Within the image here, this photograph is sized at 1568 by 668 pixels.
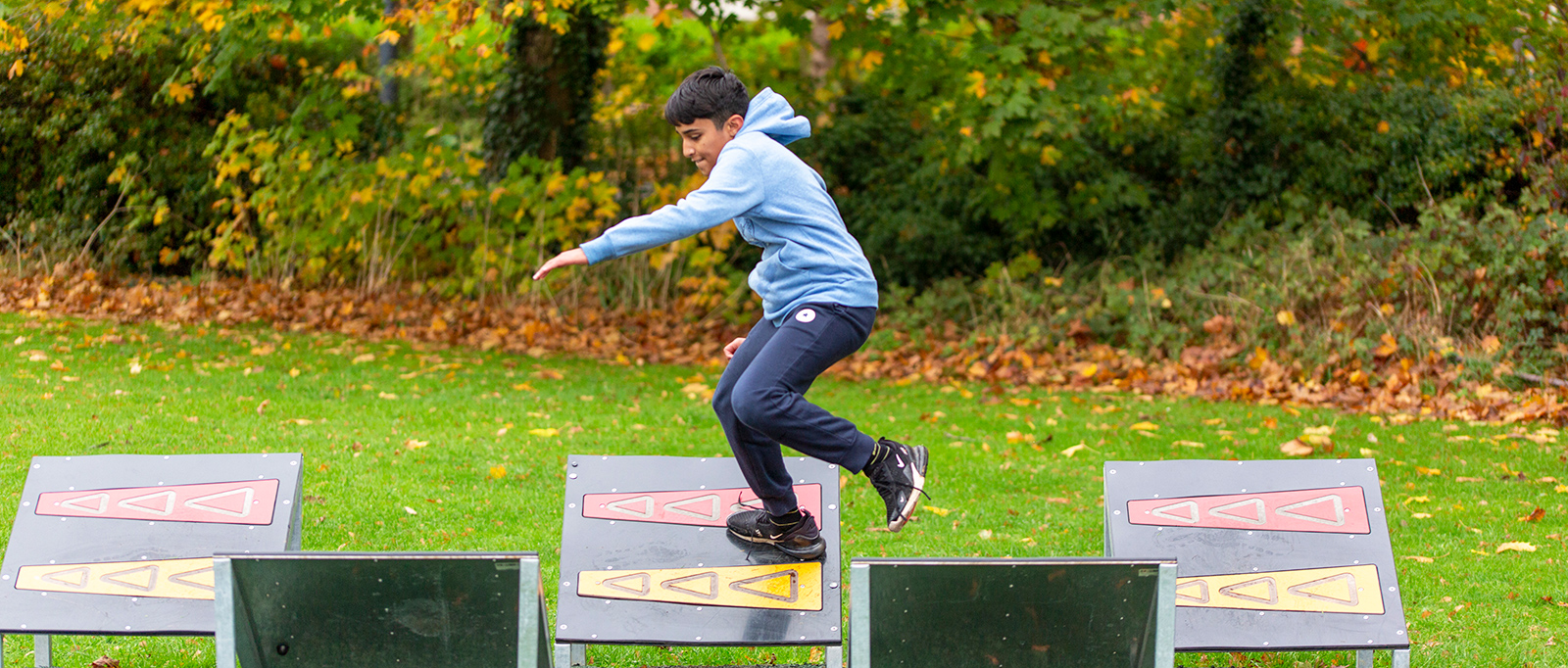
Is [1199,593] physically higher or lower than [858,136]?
higher

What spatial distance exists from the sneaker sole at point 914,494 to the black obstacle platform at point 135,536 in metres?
1.88

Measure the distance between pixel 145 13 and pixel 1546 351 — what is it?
11.1m

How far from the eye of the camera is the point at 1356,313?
9.78 metres

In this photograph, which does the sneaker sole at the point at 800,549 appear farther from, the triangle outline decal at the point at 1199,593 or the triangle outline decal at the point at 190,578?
the triangle outline decal at the point at 190,578

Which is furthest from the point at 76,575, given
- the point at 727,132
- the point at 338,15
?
the point at 338,15

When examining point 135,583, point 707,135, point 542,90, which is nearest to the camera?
point 135,583

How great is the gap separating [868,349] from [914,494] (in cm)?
750

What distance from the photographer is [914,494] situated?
3.96 m

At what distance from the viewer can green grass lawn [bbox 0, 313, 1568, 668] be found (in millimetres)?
4703

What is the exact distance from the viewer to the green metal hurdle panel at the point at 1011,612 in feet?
10.2

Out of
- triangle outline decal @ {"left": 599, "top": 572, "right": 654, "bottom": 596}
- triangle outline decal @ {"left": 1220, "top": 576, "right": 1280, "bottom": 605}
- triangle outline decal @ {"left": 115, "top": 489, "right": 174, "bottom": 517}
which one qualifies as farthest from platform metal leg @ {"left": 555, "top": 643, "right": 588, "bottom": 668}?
triangle outline decal @ {"left": 1220, "top": 576, "right": 1280, "bottom": 605}

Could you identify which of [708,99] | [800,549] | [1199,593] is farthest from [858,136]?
[1199,593]

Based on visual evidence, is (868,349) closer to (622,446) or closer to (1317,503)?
(622,446)

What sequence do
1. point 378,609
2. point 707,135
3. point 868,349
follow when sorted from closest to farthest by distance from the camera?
point 378,609, point 707,135, point 868,349
